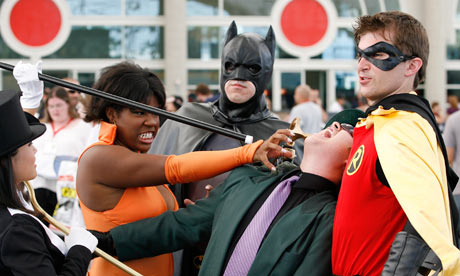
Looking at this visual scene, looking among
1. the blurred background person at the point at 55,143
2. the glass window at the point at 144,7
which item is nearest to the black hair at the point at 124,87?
the blurred background person at the point at 55,143

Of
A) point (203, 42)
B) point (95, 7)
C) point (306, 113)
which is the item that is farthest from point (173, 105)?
point (95, 7)

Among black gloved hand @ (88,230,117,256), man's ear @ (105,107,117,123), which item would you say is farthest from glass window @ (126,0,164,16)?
black gloved hand @ (88,230,117,256)

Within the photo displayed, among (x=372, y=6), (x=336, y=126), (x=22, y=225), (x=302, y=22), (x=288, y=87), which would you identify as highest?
(x=372, y=6)

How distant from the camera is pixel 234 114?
326cm

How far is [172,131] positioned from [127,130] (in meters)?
0.65

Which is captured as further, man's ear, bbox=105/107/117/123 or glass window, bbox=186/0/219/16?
glass window, bbox=186/0/219/16

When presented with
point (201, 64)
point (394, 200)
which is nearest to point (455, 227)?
point (394, 200)

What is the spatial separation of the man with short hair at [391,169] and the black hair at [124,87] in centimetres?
107

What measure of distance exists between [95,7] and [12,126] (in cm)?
1677

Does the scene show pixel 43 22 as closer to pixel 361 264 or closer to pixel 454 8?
pixel 454 8

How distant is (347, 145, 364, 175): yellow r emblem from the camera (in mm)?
1982

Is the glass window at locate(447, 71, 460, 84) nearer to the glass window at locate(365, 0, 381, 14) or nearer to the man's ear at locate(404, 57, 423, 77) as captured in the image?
the glass window at locate(365, 0, 381, 14)

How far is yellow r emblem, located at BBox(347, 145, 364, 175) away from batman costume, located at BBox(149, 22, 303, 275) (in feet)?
3.79

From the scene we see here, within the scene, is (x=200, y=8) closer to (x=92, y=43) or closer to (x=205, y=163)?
(x=92, y=43)
